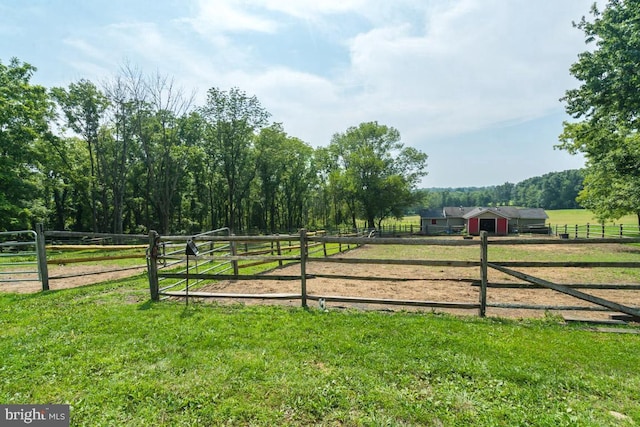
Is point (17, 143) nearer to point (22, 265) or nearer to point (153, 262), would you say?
point (22, 265)

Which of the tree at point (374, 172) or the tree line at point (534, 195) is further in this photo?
the tree line at point (534, 195)

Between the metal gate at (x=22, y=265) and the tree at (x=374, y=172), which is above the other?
the tree at (x=374, y=172)

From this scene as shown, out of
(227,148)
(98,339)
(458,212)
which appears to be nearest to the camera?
(98,339)

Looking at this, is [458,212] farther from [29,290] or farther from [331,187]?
[29,290]

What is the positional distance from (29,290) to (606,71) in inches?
794

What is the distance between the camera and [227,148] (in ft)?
106

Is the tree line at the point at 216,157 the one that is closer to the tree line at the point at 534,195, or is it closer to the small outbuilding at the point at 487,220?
the small outbuilding at the point at 487,220

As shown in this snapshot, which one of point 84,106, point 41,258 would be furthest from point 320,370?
point 84,106

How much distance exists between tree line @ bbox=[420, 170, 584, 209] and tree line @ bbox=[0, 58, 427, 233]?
122ft

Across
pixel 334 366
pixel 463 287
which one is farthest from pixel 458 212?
pixel 334 366

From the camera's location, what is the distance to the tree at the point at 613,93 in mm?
10758

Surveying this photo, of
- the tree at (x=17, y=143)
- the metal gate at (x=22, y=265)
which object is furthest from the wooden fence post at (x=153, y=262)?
the tree at (x=17, y=143)

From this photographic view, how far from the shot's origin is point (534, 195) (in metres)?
102

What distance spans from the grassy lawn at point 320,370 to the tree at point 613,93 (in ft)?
39.8
